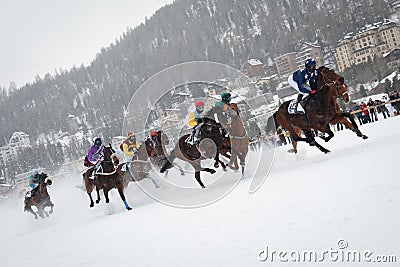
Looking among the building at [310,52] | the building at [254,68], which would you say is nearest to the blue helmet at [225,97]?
the building at [254,68]

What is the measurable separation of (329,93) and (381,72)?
7117cm

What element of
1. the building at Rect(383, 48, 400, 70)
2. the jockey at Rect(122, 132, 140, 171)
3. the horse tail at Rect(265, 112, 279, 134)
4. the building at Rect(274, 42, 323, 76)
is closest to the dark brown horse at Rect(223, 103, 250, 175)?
the horse tail at Rect(265, 112, 279, 134)

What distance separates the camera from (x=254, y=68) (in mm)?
115750

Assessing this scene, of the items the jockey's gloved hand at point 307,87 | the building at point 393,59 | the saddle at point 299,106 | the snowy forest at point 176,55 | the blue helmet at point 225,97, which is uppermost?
the snowy forest at point 176,55

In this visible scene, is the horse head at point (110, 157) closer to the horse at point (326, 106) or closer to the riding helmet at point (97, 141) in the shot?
the riding helmet at point (97, 141)

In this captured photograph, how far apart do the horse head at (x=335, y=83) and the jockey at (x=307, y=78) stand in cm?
27

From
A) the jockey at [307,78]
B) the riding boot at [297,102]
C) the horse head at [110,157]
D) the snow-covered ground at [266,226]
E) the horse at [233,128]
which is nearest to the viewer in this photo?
the snow-covered ground at [266,226]

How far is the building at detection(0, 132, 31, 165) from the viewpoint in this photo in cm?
14188

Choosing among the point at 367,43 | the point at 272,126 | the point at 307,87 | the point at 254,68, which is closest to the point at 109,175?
the point at 272,126

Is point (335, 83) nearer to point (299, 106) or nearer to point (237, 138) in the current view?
point (299, 106)

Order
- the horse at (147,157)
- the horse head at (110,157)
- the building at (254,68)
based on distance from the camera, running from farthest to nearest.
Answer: the building at (254,68) < the horse at (147,157) < the horse head at (110,157)

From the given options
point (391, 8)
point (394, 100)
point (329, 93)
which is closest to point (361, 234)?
point (329, 93)

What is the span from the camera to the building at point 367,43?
3846 inches

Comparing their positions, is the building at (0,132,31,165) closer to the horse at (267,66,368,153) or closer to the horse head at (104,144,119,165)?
the horse head at (104,144,119,165)
